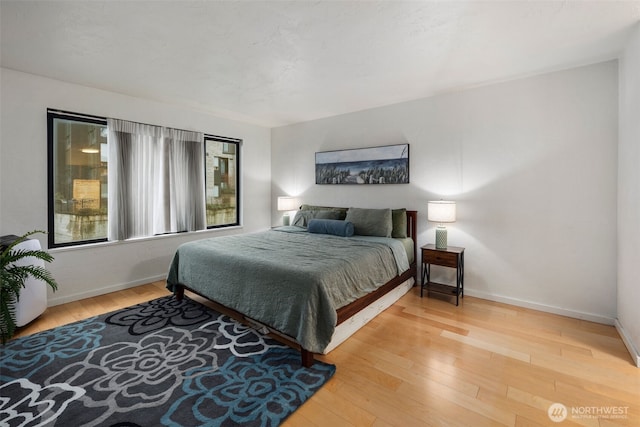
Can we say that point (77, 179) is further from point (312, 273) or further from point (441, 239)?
point (441, 239)

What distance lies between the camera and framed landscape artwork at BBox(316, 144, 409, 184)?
401 centimetres

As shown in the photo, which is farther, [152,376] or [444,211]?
[444,211]

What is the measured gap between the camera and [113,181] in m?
3.59

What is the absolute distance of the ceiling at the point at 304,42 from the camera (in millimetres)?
1958

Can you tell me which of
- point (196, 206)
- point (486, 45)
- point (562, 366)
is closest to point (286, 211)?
point (196, 206)

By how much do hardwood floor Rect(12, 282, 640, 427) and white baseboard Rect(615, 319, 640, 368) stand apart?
0.15 feet

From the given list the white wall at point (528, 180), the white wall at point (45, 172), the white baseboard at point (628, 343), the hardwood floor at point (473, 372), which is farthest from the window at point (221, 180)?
the white baseboard at point (628, 343)

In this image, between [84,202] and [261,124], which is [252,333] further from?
[261,124]

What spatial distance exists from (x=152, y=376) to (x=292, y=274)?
120 centimetres

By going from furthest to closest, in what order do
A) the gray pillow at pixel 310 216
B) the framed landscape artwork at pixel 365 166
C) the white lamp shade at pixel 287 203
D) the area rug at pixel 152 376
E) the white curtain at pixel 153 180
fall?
the white lamp shade at pixel 287 203
the gray pillow at pixel 310 216
the framed landscape artwork at pixel 365 166
the white curtain at pixel 153 180
the area rug at pixel 152 376

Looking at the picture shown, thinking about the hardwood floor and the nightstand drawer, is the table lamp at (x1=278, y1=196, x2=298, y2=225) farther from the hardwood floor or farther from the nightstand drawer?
the hardwood floor

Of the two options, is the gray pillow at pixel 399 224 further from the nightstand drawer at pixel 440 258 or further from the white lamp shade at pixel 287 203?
the white lamp shade at pixel 287 203

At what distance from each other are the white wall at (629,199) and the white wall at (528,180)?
0.53ft

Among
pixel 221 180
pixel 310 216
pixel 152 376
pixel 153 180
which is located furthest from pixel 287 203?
pixel 152 376
